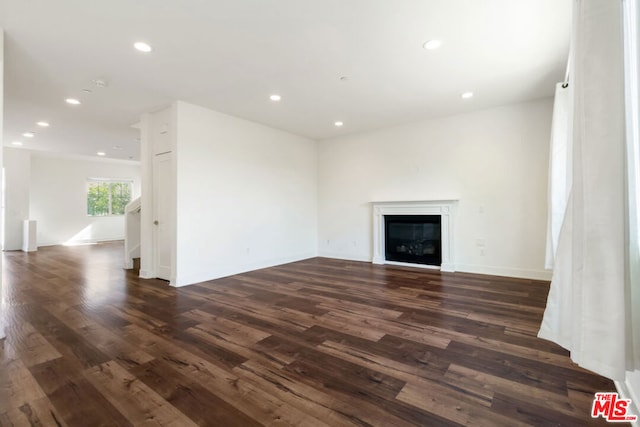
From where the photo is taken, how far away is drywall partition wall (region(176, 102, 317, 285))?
4.42 meters

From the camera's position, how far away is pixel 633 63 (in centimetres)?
122

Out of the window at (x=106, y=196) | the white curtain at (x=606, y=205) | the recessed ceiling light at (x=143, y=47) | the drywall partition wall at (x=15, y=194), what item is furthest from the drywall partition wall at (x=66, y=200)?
the white curtain at (x=606, y=205)

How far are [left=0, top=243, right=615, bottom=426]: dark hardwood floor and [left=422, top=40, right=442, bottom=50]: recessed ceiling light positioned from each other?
275 cm

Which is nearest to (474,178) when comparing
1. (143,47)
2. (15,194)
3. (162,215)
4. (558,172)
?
(558,172)

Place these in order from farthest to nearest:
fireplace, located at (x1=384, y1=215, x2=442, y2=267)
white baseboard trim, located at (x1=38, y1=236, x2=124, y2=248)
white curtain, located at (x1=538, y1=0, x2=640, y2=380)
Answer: white baseboard trim, located at (x1=38, y1=236, x2=124, y2=248) → fireplace, located at (x1=384, y1=215, x2=442, y2=267) → white curtain, located at (x1=538, y1=0, x2=640, y2=380)

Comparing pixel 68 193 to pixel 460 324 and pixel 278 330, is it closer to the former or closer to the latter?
pixel 278 330

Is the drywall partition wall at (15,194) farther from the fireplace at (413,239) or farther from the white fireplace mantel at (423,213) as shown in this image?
the fireplace at (413,239)

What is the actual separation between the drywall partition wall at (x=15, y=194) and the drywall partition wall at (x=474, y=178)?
362 inches

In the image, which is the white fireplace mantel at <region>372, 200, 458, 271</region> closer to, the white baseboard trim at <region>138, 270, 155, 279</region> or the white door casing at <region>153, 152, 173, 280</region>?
the white door casing at <region>153, 152, 173, 280</region>

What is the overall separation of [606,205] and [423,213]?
4.40 metres

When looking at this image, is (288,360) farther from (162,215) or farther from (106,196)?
(106,196)

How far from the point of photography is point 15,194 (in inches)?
318

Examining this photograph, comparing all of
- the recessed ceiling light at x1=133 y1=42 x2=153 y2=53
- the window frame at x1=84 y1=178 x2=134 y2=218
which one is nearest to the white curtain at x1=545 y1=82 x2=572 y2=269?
the recessed ceiling light at x1=133 y1=42 x2=153 y2=53

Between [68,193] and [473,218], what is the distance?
1197 cm
